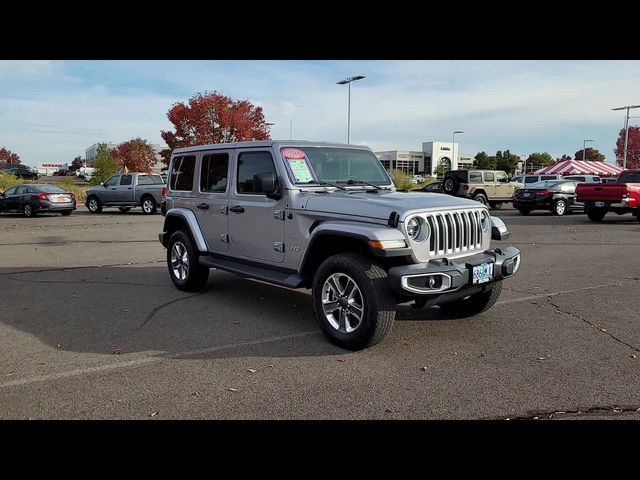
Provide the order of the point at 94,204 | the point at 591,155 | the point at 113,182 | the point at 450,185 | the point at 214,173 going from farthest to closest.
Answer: the point at 591,155
the point at 450,185
the point at 94,204
the point at 113,182
the point at 214,173

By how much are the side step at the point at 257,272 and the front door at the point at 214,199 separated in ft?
0.57

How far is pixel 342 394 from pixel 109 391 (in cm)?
175

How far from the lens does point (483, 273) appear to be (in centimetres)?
498

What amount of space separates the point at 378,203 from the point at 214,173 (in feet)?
9.56

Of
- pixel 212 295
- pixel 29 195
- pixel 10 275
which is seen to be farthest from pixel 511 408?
pixel 29 195

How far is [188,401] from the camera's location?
381cm

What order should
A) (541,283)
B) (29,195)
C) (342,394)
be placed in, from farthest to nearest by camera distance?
(29,195), (541,283), (342,394)

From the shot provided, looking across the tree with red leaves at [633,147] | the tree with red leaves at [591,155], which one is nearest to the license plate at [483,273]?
the tree with red leaves at [633,147]

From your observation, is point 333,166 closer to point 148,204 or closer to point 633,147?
point 148,204

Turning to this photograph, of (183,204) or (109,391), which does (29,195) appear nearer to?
(183,204)

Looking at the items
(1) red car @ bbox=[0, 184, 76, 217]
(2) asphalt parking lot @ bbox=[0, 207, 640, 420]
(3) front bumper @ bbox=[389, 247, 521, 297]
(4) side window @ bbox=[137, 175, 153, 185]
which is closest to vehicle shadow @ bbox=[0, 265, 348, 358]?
(2) asphalt parking lot @ bbox=[0, 207, 640, 420]

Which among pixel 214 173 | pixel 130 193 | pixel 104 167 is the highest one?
pixel 104 167

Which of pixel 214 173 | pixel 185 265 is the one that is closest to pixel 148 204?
pixel 185 265
